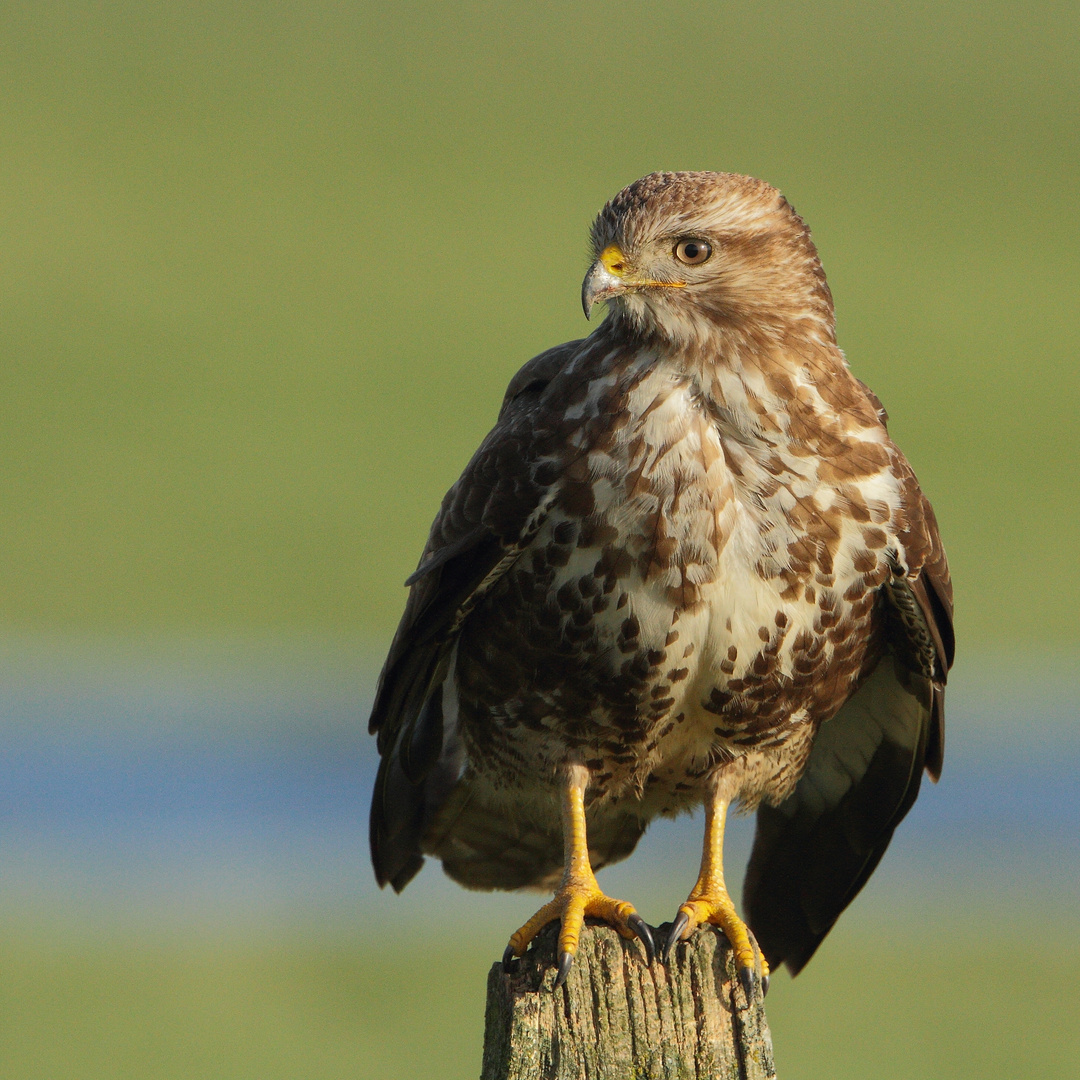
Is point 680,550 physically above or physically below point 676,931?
above

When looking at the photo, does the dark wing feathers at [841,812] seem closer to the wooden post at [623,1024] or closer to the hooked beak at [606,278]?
the hooked beak at [606,278]

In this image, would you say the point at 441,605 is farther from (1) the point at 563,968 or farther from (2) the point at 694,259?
(1) the point at 563,968

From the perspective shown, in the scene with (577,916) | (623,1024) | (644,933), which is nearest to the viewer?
(623,1024)

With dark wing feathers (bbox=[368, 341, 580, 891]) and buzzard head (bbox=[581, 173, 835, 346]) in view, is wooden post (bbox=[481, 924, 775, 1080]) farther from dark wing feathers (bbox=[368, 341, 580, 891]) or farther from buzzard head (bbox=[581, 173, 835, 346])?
buzzard head (bbox=[581, 173, 835, 346])

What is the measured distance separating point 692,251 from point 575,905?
1.45 meters

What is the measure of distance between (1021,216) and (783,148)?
3.70 meters

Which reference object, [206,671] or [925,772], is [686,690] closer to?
[925,772]

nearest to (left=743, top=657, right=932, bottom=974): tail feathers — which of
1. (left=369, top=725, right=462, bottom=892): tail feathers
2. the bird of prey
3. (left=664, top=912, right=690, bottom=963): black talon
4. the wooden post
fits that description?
the bird of prey

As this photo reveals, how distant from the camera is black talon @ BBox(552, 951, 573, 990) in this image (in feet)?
11.2

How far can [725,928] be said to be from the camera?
4.05m

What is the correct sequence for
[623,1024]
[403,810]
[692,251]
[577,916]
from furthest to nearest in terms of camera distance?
[403,810] < [692,251] < [577,916] < [623,1024]

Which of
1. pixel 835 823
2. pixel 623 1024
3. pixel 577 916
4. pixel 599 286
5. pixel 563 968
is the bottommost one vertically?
pixel 623 1024

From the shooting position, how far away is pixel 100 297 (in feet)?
74.4

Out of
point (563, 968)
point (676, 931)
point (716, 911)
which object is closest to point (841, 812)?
point (716, 911)
